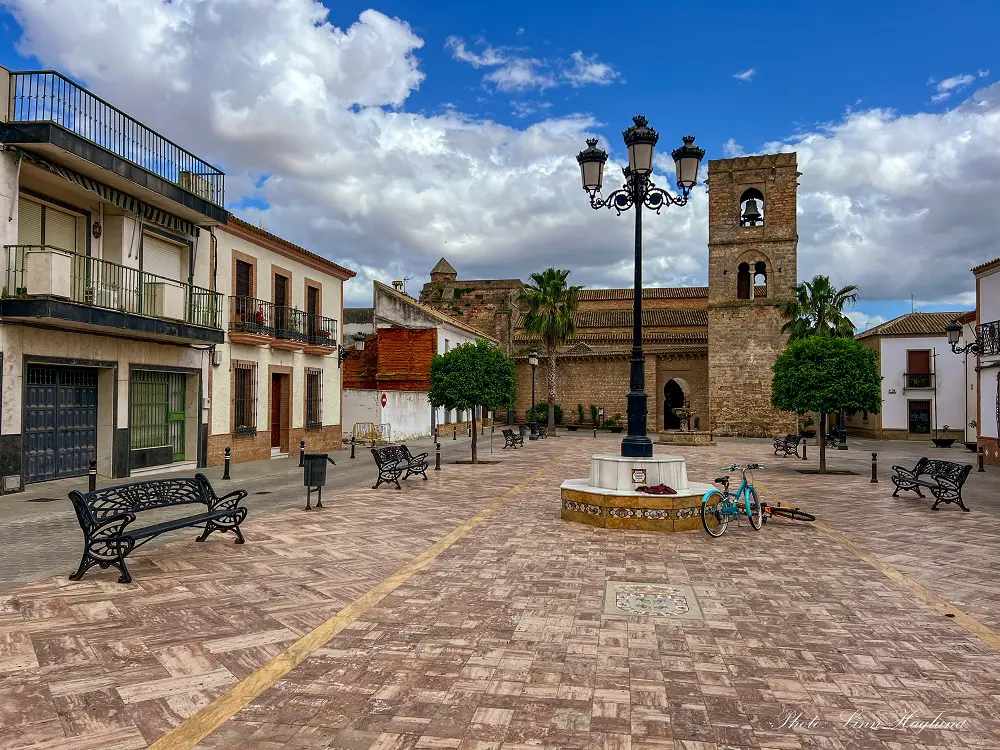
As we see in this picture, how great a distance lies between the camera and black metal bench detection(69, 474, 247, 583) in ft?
20.0

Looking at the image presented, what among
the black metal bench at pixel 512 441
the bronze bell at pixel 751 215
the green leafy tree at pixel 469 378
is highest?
the bronze bell at pixel 751 215

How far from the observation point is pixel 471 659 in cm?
439

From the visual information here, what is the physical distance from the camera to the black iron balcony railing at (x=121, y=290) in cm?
1122

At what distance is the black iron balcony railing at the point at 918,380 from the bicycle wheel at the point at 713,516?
32.3 metres

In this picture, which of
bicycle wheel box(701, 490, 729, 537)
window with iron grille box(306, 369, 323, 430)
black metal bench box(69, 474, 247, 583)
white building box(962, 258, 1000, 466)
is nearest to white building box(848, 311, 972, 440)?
white building box(962, 258, 1000, 466)

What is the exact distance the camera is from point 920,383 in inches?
1374

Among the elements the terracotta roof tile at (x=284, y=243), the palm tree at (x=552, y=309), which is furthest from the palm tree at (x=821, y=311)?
the terracotta roof tile at (x=284, y=243)

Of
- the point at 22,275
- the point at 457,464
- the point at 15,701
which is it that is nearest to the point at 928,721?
the point at 15,701

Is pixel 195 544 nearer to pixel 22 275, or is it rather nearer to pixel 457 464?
pixel 22 275

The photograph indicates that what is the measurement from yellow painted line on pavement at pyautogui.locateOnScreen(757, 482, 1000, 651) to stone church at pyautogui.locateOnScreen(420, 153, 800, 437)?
27757 millimetres

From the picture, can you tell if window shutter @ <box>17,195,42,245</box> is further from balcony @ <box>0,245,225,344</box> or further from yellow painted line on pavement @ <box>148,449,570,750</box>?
yellow painted line on pavement @ <box>148,449,570,750</box>

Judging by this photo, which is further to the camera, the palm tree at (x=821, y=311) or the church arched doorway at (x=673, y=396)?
the church arched doorway at (x=673, y=396)

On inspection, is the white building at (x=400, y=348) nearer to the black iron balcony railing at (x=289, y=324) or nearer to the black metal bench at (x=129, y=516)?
the black iron balcony railing at (x=289, y=324)

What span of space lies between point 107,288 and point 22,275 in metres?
1.86
